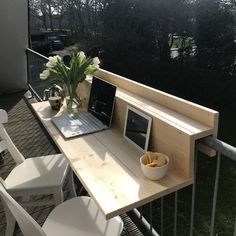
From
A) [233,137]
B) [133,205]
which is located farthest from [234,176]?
[133,205]

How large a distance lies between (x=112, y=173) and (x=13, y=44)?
3.92 metres

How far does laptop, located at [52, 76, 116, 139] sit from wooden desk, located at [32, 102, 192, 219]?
57 millimetres

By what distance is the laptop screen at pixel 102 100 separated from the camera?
158cm

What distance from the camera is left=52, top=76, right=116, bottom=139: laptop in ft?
5.13

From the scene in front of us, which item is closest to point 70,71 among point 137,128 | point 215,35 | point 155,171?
point 137,128

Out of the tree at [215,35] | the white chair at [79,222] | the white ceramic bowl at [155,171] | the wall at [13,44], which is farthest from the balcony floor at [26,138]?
the tree at [215,35]

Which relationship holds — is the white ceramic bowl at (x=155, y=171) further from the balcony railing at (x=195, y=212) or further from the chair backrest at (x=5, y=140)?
the chair backrest at (x=5, y=140)

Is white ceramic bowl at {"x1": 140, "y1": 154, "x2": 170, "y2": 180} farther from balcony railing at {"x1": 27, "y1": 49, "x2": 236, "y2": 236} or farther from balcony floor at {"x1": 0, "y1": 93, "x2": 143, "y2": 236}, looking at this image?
balcony floor at {"x1": 0, "y1": 93, "x2": 143, "y2": 236}

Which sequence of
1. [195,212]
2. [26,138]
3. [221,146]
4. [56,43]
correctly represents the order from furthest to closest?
[56,43], [26,138], [195,212], [221,146]

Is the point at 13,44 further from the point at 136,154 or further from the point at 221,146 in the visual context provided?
the point at 221,146

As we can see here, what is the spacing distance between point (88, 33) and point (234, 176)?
6.36m

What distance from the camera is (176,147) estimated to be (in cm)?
111

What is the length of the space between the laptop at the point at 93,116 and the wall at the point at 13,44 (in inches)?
105

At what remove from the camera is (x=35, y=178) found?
169 centimetres
